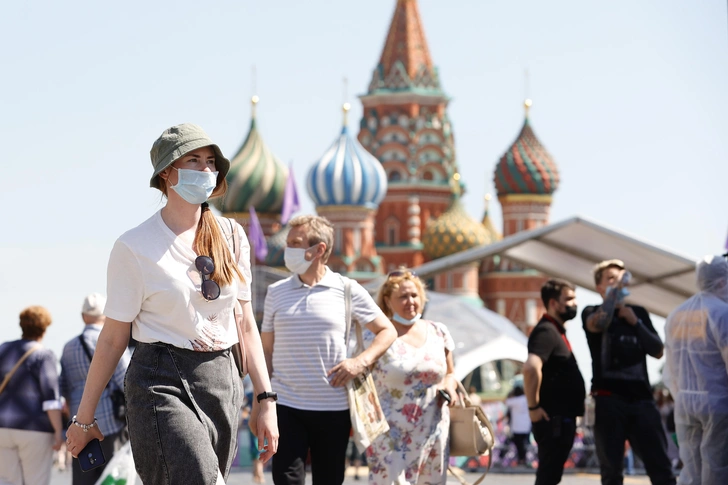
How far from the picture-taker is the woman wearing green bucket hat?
157 inches

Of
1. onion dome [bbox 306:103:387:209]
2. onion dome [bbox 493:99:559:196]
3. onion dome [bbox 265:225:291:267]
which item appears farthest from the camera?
onion dome [bbox 493:99:559:196]

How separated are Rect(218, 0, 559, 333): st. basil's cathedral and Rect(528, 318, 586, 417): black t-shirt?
171 feet

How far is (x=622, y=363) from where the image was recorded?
7676 mm

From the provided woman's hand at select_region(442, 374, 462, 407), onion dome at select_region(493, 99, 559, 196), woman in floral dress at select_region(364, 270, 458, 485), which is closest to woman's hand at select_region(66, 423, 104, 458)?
woman in floral dress at select_region(364, 270, 458, 485)

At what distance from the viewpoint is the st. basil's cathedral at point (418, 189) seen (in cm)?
6153

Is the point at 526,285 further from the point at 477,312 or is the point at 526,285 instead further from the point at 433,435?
the point at 433,435

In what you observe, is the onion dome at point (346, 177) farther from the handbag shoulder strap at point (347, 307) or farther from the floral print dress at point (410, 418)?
the handbag shoulder strap at point (347, 307)

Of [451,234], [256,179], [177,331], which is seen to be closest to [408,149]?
[451,234]

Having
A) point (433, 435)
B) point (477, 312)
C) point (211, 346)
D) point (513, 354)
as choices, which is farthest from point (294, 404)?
point (477, 312)

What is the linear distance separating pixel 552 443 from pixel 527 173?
5719cm

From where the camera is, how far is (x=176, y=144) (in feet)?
13.6

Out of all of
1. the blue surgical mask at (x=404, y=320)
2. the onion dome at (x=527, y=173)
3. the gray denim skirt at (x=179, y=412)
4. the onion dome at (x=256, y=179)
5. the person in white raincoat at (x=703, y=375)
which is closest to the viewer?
the gray denim skirt at (x=179, y=412)

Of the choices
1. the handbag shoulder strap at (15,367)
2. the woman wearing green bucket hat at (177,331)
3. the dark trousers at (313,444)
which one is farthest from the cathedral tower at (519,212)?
the woman wearing green bucket hat at (177,331)

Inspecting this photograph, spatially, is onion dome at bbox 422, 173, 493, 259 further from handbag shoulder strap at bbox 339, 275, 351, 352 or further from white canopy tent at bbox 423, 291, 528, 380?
handbag shoulder strap at bbox 339, 275, 351, 352
